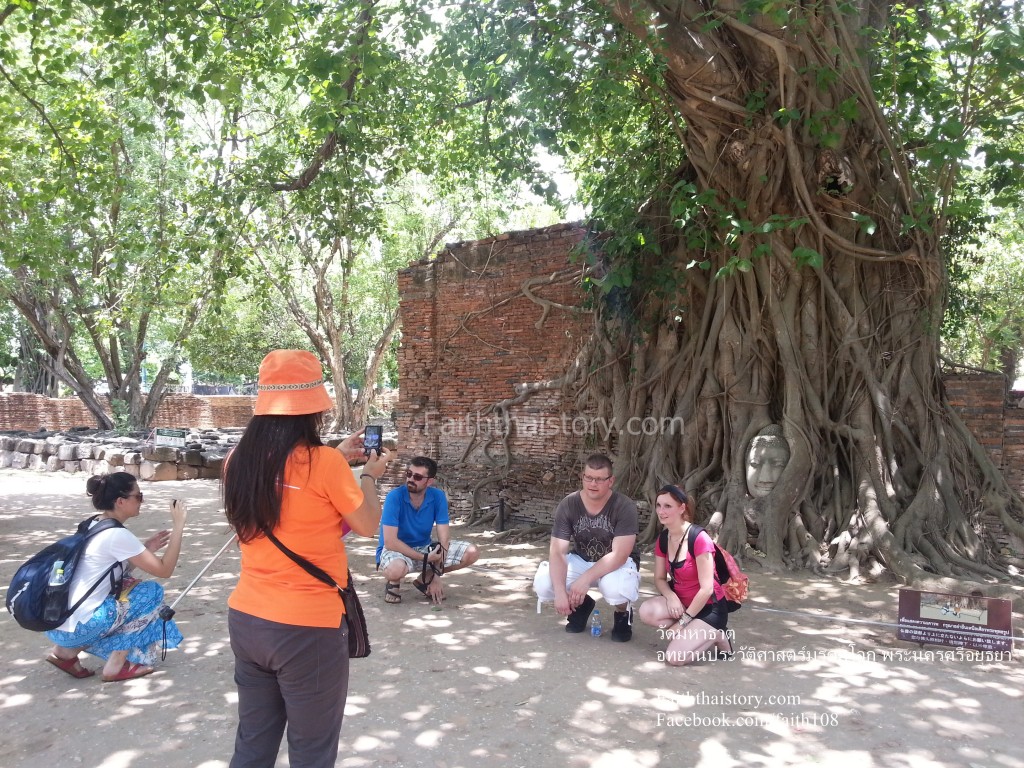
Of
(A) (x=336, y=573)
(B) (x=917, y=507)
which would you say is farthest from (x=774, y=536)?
(A) (x=336, y=573)

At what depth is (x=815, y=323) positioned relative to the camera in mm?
7117

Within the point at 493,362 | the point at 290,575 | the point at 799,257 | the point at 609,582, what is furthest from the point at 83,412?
the point at 290,575

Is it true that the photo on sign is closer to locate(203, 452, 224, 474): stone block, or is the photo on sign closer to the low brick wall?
the low brick wall

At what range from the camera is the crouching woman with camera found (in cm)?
384

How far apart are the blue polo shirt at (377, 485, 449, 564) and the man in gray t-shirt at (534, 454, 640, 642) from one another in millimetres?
1038

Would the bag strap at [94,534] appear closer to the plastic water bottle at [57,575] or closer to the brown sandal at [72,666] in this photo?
the plastic water bottle at [57,575]

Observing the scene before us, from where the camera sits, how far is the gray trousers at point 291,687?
2279 millimetres

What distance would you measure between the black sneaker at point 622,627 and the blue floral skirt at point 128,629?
2.39 m

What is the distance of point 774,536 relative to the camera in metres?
6.59

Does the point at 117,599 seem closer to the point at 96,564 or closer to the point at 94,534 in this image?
the point at 96,564

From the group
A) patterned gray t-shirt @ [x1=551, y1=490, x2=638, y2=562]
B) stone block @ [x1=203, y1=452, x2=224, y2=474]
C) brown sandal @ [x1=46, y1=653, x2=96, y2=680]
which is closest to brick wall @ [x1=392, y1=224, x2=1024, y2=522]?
patterned gray t-shirt @ [x1=551, y1=490, x2=638, y2=562]

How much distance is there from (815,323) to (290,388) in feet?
18.8

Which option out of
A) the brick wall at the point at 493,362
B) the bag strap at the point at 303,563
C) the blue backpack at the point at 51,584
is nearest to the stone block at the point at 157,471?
the brick wall at the point at 493,362

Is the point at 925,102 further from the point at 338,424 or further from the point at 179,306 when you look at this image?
the point at 338,424
